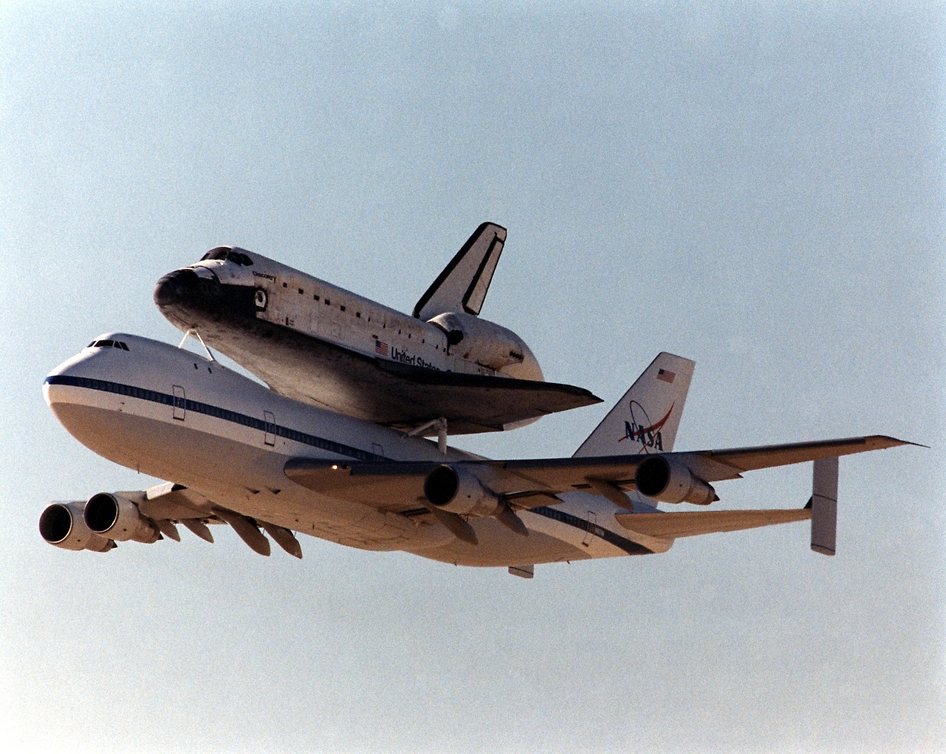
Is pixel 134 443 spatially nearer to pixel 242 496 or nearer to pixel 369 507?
pixel 242 496

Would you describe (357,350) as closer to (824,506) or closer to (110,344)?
(110,344)

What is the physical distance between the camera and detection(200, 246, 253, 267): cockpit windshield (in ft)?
145

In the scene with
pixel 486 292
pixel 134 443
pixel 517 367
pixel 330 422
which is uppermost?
pixel 486 292

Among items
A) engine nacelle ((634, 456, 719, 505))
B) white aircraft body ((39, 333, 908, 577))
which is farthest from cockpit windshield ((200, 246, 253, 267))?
engine nacelle ((634, 456, 719, 505))

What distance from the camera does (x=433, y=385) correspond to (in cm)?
4550

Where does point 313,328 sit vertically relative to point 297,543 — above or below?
above

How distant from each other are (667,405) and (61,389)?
25.6m

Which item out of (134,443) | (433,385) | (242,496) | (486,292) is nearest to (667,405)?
(486,292)

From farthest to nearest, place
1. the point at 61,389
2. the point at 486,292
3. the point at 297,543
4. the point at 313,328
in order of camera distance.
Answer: the point at 486,292
the point at 297,543
the point at 313,328
the point at 61,389

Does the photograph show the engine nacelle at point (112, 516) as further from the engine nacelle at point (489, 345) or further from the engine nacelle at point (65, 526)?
the engine nacelle at point (489, 345)

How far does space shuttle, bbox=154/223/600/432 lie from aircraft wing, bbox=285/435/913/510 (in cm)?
341

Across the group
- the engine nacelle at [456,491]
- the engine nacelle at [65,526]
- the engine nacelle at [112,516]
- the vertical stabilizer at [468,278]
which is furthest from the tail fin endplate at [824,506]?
the engine nacelle at [65,526]

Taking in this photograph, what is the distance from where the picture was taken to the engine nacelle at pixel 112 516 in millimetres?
49438

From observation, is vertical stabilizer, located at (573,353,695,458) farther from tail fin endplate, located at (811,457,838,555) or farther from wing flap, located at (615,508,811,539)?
tail fin endplate, located at (811,457,838,555)
